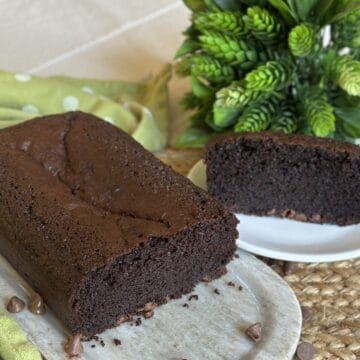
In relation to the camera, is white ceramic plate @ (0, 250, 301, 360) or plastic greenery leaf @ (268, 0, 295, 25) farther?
plastic greenery leaf @ (268, 0, 295, 25)

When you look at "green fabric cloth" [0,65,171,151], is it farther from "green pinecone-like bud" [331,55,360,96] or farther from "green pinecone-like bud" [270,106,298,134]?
"green pinecone-like bud" [331,55,360,96]

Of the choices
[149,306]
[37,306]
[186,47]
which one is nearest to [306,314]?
[149,306]

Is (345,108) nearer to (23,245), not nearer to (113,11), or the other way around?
(23,245)

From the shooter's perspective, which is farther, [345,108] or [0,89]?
[0,89]

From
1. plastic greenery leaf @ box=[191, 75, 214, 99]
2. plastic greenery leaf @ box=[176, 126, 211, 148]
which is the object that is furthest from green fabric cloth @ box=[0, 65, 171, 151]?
plastic greenery leaf @ box=[191, 75, 214, 99]

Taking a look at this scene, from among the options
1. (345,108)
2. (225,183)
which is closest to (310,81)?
(345,108)

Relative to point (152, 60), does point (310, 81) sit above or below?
above

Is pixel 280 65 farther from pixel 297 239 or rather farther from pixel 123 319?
pixel 123 319
